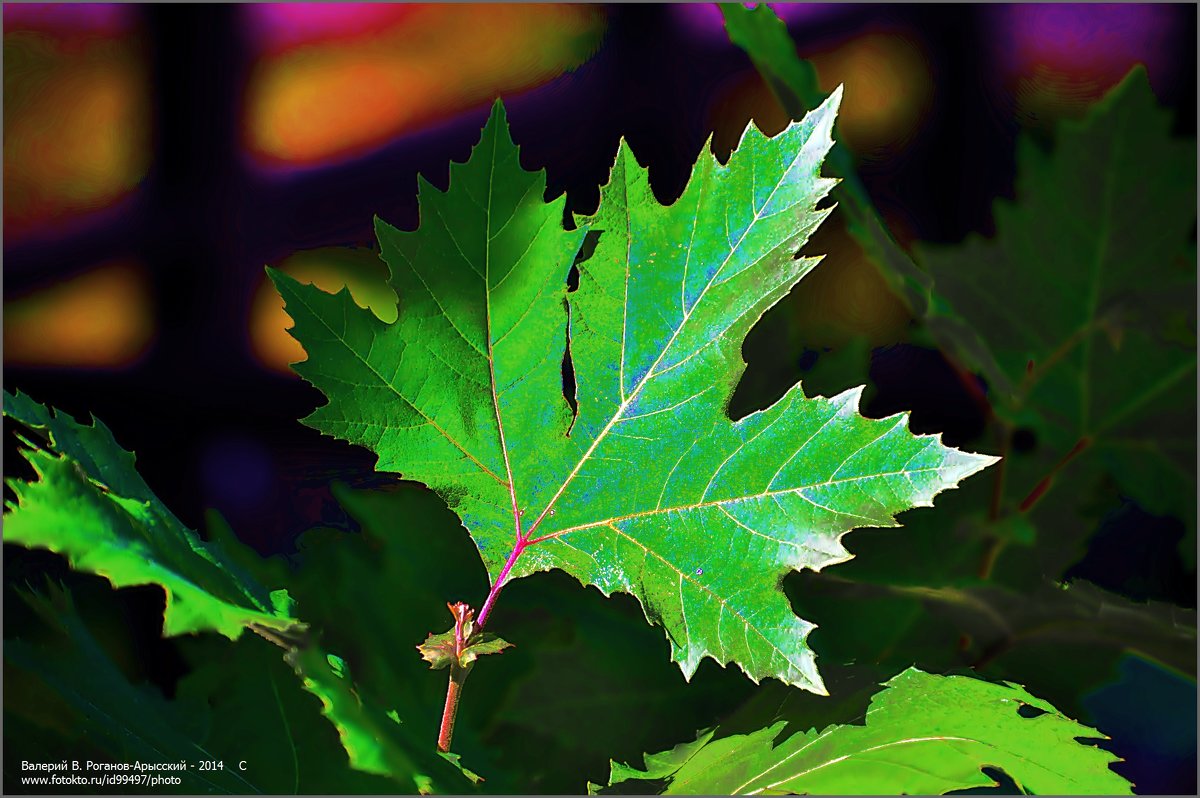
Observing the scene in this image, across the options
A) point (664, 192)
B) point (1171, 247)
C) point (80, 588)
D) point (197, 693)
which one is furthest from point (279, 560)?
point (1171, 247)

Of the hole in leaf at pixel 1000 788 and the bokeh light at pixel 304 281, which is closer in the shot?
the hole in leaf at pixel 1000 788

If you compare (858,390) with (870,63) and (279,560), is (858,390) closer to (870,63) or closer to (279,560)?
(279,560)

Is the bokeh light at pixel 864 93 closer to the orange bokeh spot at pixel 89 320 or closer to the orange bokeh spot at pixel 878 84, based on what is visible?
the orange bokeh spot at pixel 878 84

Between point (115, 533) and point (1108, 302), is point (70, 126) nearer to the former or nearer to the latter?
point (115, 533)

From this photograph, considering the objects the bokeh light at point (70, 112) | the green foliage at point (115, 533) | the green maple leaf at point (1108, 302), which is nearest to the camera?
the green foliage at point (115, 533)


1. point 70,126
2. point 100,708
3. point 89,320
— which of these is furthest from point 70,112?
point 100,708

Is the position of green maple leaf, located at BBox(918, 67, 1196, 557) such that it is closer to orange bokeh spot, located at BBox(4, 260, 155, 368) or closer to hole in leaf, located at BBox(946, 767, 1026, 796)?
hole in leaf, located at BBox(946, 767, 1026, 796)

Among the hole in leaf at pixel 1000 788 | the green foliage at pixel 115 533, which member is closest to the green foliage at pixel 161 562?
the green foliage at pixel 115 533
